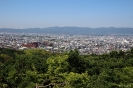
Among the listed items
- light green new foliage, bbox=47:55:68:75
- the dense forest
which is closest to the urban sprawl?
the dense forest

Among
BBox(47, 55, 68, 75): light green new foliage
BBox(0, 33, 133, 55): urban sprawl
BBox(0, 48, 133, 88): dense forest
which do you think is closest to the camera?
BBox(0, 48, 133, 88): dense forest

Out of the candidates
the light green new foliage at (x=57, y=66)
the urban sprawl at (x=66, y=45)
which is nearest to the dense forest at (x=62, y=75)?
the light green new foliage at (x=57, y=66)

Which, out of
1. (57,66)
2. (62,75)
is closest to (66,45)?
(57,66)

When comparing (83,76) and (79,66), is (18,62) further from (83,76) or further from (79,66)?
(83,76)

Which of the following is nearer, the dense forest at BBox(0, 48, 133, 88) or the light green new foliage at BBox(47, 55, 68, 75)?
the dense forest at BBox(0, 48, 133, 88)

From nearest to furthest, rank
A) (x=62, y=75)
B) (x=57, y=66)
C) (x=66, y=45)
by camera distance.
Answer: (x=62, y=75)
(x=57, y=66)
(x=66, y=45)

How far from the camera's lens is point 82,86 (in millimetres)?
11195

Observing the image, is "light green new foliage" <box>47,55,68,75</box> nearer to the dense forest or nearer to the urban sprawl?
the dense forest

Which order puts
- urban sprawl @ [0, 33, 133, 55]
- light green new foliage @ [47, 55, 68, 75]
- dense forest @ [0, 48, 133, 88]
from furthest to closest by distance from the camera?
urban sprawl @ [0, 33, 133, 55] → light green new foliage @ [47, 55, 68, 75] → dense forest @ [0, 48, 133, 88]

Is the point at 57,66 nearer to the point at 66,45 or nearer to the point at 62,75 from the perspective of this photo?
the point at 62,75

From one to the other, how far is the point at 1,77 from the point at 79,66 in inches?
227

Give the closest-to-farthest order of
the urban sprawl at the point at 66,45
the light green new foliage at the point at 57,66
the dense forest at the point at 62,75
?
the dense forest at the point at 62,75, the light green new foliage at the point at 57,66, the urban sprawl at the point at 66,45

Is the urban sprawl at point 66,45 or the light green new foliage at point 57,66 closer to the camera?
the light green new foliage at point 57,66

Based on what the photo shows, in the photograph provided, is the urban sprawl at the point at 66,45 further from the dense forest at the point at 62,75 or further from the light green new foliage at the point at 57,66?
the light green new foliage at the point at 57,66
